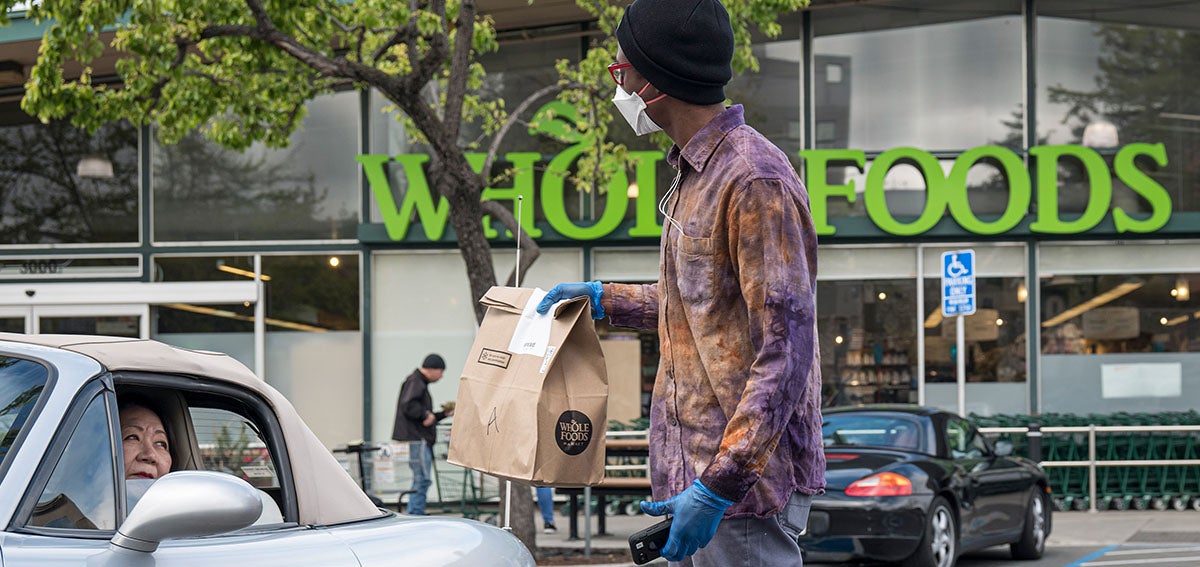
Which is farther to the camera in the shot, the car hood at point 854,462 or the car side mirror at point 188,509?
the car hood at point 854,462

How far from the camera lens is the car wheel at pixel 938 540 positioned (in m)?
10.2

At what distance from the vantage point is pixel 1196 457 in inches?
653

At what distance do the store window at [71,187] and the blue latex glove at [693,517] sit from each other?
1598 cm

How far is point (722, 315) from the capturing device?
9.62 ft

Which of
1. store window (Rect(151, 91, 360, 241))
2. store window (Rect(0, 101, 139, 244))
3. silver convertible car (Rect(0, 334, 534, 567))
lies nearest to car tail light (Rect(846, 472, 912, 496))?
silver convertible car (Rect(0, 334, 534, 567))

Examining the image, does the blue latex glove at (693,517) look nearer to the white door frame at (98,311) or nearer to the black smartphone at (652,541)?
the black smartphone at (652,541)

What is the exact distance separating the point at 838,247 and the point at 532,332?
46.9 feet

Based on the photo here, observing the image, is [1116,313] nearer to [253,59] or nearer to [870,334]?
[870,334]

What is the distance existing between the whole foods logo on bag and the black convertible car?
705cm

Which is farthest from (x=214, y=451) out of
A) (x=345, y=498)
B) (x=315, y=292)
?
(x=315, y=292)

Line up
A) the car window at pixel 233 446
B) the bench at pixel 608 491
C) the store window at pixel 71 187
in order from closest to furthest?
1. the car window at pixel 233 446
2. the bench at pixel 608 491
3. the store window at pixel 71 187

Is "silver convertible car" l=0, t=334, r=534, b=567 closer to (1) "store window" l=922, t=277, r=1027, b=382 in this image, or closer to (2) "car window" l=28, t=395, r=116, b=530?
(2) "car window" l=28, t=395, r=116, b=530

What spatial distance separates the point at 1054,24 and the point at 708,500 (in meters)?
16.3

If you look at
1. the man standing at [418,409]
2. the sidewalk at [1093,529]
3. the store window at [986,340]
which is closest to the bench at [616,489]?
the sidewalk at [1093,529]
